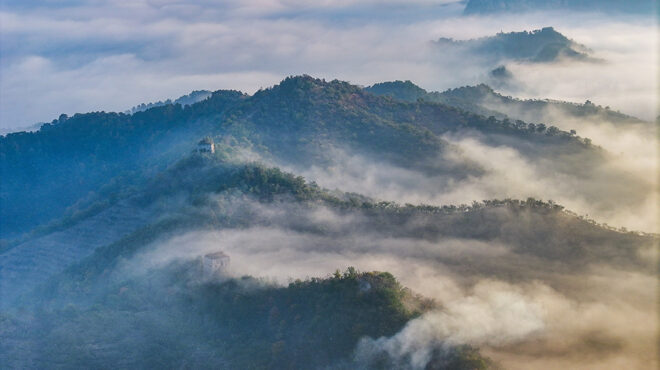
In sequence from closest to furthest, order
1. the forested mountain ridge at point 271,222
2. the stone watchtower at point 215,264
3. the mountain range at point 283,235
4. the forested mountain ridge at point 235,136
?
the mountain range at point 283,235, the forested mountain ridge at point 271,222, the stone watchtower at point 215,264, the forested mountain ridge at point 235,136

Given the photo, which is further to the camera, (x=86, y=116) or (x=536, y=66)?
(x=536, y=66)

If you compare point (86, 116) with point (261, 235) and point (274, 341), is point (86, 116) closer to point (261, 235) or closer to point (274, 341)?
point (261, 235)

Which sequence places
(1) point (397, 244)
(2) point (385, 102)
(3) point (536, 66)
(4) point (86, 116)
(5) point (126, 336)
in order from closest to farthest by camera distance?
(5) point (126, 336), (1) point (397, 244), (2) point (385, 102), (4) point (86, 116), (3) point (536, 66)

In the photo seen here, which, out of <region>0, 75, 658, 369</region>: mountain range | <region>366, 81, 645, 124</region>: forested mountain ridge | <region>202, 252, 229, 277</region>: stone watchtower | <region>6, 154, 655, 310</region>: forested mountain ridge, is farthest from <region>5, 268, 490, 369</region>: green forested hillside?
<region>366, 81, 645, 124</region>: forested mountain ridge

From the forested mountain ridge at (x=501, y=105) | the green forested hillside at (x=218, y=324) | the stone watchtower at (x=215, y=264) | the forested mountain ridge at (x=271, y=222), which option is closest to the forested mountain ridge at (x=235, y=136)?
the forested mountain ridge at (x=271, y=222)

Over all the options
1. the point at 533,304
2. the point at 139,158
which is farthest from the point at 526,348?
the point at 139,158

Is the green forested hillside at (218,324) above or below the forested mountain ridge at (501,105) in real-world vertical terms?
below

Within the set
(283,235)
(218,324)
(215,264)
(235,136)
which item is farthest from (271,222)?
(235,136)

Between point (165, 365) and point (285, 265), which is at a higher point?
point (285, 265)

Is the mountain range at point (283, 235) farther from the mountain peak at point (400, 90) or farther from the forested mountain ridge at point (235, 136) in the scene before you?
the mountain peak at point (400, 90)
